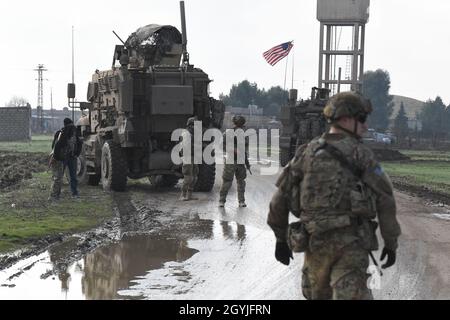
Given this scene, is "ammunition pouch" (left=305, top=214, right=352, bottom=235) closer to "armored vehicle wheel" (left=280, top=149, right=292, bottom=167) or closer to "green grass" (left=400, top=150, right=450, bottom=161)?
"armored vehicle wheel" (left=280, top=149, right=292, bottom=167)

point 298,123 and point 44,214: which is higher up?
point 298,123

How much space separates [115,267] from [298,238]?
4.21 metres

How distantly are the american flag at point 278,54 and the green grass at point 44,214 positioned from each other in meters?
23.2

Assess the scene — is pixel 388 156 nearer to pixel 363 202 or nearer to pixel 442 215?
pixel 442 215

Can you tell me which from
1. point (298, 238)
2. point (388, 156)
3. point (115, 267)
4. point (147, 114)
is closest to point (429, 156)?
point (388, 156)

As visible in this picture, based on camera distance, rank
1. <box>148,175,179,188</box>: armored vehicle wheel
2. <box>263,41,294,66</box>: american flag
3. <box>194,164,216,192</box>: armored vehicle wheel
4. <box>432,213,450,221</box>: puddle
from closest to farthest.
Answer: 1. <box>432,213,450,221</box>: puddle
2. <box>194,164,216,192</box>: armored vehicle wheel
3. <box>148,175,179,188</box>: armored vehicle wheel
4. <box>263,41,294,66</box>: american flag

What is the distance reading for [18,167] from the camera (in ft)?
90.4

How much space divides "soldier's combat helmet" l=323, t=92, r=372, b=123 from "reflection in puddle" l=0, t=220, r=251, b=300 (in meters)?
3.14

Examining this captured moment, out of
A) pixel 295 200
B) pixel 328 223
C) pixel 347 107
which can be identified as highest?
pixel 347 107

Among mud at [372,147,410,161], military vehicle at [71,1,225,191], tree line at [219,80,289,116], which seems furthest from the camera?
tree line at [219,80,289,116]

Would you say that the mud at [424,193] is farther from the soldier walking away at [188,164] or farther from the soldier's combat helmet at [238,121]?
the soldier walking away at [188,164]

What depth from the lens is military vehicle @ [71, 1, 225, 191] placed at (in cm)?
1742

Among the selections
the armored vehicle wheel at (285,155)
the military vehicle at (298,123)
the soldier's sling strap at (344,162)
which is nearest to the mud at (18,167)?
the armored vehicle wheel at (285,155)

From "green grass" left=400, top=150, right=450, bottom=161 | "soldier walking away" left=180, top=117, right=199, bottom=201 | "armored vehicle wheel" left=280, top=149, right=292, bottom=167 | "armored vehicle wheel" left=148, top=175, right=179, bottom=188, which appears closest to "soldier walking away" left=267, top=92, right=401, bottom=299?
"soldier walking away" left=180, top=117, right=199, bottom=201
